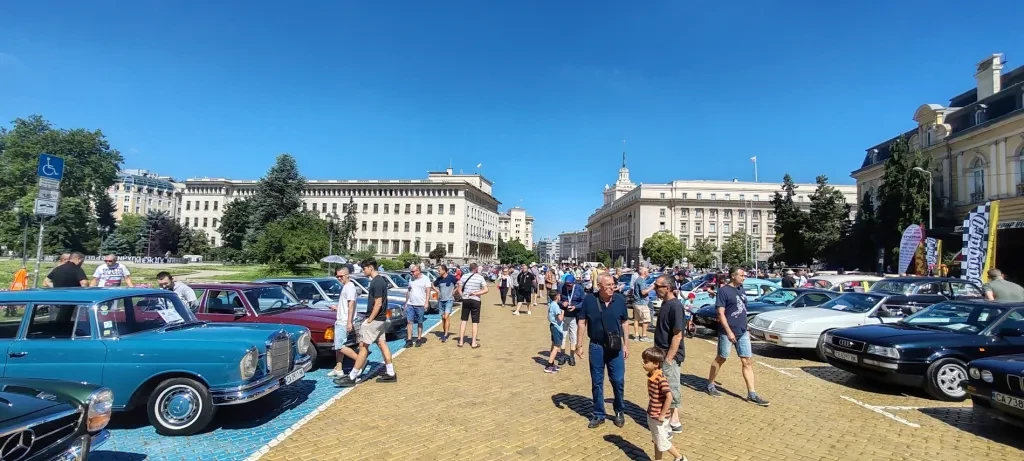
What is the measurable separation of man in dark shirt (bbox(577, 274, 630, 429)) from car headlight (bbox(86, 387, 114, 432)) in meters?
4.43

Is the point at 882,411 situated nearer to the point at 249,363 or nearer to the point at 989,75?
the point at 249,363

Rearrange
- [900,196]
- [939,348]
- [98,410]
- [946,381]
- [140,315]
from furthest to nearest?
1. [900,196]
2. [939,348]
3. [946,381]
4. [140,315]
5. [98,410]

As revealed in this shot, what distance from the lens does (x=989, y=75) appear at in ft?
136

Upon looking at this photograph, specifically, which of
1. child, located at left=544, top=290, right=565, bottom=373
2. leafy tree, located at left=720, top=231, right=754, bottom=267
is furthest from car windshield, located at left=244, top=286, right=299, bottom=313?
leafy tree, located at left=720, top=231, right=754, bottom=267

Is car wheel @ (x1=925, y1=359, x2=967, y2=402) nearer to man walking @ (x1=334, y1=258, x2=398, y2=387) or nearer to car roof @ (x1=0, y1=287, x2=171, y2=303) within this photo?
man walking @ (x1=334, y1=258, x2=398, y2=387)

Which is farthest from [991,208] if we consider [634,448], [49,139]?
[49,139]

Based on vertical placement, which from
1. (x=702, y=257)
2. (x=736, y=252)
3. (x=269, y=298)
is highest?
(x=736, y=252)

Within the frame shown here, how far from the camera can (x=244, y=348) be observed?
550 centimetres

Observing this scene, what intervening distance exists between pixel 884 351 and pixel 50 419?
31.5 ft

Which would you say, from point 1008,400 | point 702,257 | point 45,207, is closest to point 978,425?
point 1008,400

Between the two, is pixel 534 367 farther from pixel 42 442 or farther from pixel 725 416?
pixel 42 442

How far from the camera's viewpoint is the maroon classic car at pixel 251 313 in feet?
28.9

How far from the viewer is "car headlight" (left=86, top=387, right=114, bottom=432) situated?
3623mm

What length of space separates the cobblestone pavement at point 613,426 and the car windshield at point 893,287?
7.32 metres
